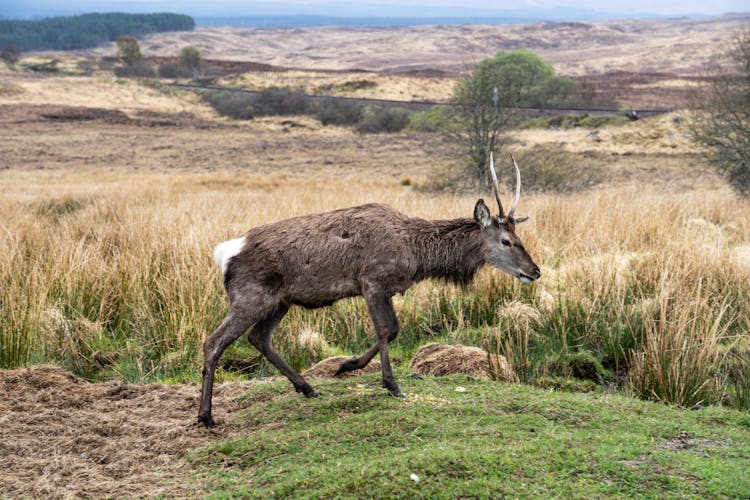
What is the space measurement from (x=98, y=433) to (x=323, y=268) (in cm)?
200

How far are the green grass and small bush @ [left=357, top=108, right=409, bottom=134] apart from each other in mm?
48707

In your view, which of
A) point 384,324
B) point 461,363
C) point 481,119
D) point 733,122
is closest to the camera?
point 384,324

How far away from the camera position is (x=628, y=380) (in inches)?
276

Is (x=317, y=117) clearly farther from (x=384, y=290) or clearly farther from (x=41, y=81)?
(x=384, y=290)

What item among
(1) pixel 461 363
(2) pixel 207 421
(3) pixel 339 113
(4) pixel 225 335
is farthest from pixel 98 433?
(3) pixel 339 113

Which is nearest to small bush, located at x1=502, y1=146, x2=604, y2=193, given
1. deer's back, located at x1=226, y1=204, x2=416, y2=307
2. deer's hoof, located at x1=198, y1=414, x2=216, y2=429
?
deer's back, located at x1=226, y1=204, x2=416, y2=307

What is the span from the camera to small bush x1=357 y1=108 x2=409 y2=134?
177ft

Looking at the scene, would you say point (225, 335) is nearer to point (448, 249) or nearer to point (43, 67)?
point (448, 249)

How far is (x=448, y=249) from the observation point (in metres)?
6.35

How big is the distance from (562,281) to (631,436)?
4.29 meters

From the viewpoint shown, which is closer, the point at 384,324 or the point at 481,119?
the point at 384,324

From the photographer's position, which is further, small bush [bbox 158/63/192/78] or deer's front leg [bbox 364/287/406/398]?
small bush [bbox 158/63/192/78]

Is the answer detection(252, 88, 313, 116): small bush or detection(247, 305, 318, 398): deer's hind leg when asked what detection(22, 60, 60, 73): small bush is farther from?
detection(247, 305, 318, 398): deer's hind leg

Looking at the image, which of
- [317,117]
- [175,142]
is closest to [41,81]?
[317,117]
